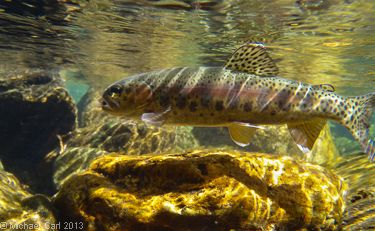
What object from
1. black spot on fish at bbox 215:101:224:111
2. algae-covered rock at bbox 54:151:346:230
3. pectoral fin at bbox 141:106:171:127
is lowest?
algae-covered rock at bbox 54:151:346:230

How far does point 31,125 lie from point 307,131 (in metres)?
10.8

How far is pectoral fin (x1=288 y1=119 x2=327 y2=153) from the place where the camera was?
3227 millimetres

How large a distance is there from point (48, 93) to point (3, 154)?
3.22 metres

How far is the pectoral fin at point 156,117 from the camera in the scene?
9.50 feet

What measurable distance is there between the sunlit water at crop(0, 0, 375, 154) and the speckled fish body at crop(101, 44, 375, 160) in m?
5.32

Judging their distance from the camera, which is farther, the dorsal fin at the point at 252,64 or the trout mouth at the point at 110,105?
the dorsal fin at the point at 252,64

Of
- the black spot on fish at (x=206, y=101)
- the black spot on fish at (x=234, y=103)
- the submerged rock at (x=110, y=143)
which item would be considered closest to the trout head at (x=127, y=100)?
the black spot on fish at (x=206, y=101)

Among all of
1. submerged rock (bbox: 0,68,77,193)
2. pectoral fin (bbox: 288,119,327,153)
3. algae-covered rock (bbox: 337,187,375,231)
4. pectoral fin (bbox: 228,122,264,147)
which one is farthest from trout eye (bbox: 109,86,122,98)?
submerged rock (bbox: 0,68,77,193)

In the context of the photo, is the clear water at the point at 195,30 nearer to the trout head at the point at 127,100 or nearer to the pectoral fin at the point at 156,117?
the trout head at the point at 127,100

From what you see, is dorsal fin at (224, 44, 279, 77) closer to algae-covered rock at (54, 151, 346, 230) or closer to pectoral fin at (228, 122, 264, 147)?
pectoral fin at (228, 122, 264, 147)

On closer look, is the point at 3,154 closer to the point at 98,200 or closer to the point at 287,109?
the point at 98,200

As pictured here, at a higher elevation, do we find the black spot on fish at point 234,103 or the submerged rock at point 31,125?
the black spot on fish at point 234,103

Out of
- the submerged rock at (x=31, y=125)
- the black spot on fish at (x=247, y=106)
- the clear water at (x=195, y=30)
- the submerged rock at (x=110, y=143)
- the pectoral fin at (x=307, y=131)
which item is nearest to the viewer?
the black spot on fish at (x=247, y=106)

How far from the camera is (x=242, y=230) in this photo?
2947 millimetres
